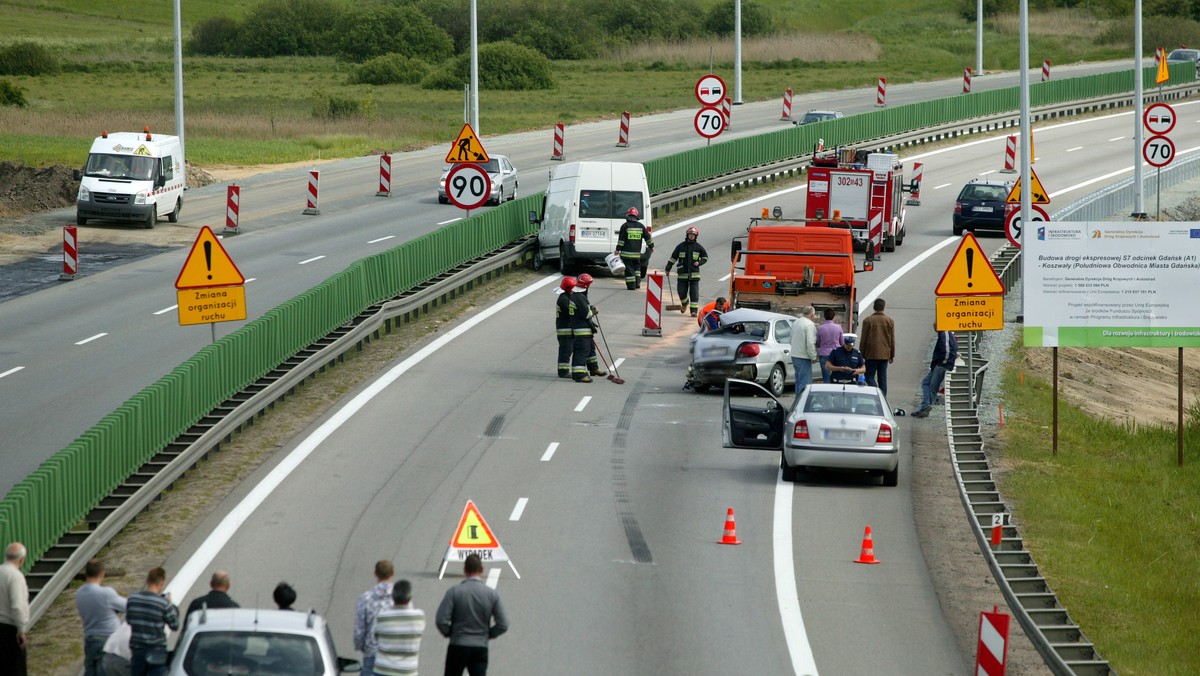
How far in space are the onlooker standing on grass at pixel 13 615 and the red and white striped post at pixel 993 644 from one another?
7569mm

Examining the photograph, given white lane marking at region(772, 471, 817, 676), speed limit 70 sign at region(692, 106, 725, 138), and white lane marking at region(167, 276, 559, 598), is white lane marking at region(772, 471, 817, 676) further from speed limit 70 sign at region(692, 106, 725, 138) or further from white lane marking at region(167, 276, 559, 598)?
speed limit 70 sign at region(692, 106, 725, 138)

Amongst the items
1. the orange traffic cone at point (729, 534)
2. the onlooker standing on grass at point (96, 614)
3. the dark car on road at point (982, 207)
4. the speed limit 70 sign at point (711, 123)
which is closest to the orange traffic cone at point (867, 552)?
the orange traffic cone at point (729, 534)

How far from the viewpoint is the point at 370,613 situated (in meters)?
11.8

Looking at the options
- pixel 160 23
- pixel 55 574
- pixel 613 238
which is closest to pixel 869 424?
pixel 55 574

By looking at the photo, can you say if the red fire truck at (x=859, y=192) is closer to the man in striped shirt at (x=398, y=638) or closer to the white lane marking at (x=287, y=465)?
the white lane marking at (x=287, y=465)

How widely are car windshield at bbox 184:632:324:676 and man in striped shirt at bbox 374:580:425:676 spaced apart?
869 mm

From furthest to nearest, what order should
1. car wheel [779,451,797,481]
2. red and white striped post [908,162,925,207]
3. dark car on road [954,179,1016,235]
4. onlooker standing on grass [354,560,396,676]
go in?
dark car on road [954,179,1016,235], red and white striped post [908,162,925,207], car wheel [779,451,797,481], onlooker standing on grass [354,560,396,676]

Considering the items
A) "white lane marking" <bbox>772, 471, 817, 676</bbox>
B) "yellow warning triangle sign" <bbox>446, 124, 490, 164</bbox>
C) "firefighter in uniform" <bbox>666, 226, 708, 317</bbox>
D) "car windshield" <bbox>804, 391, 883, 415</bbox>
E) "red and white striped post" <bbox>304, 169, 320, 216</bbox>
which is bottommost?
"white lane marking" <bbox>772, 471, 817, 676</bbox>

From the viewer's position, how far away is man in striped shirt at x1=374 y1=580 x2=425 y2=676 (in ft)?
37.9

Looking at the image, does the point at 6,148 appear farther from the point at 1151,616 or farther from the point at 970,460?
the point at 1151,616

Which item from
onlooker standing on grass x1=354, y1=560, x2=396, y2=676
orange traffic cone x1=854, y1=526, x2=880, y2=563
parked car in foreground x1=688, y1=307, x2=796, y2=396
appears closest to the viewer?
onlooker standing on grass x1=354, y1=560, x2=396, y2=676

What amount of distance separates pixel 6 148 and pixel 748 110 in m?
30.3

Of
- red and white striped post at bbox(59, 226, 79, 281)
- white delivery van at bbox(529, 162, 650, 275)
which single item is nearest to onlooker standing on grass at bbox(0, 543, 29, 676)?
red and white striped post at bbox(59, 226, 79, 281)

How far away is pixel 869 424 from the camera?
19.6 metres
